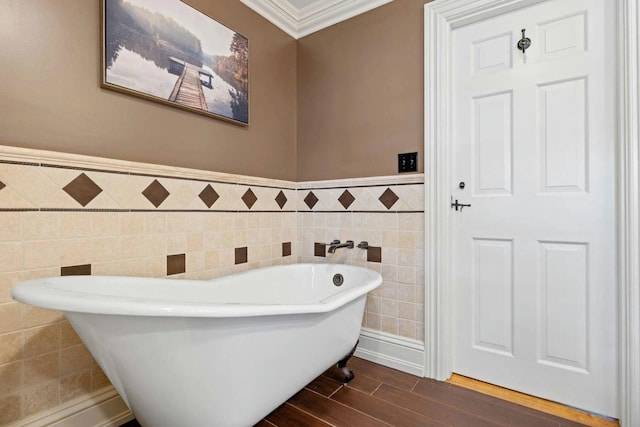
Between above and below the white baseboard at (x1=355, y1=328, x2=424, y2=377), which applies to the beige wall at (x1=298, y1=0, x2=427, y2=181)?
above

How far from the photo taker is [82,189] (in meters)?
1.27

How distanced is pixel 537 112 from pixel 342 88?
1181 millimetres

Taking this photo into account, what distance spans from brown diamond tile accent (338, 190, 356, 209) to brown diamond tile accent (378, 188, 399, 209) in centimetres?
21

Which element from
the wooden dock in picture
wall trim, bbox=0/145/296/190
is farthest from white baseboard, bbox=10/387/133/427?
the wooden dock in picture

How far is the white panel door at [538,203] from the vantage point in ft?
4.71

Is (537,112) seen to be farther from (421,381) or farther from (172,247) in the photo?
(172,247)

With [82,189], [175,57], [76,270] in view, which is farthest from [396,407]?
[175,57]

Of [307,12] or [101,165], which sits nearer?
[101,165]

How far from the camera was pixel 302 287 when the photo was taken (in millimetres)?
1974

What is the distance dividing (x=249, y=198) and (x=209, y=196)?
298 mm

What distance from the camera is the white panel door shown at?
4.71 ft

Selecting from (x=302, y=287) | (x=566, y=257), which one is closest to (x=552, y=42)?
(x=566, y=257)

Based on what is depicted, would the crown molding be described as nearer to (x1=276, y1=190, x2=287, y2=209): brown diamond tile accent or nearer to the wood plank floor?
(x1=276, y1=190, x2=287, y2=209): brown diamond tile accent

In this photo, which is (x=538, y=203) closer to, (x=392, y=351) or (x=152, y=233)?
(x=392, y=351)
